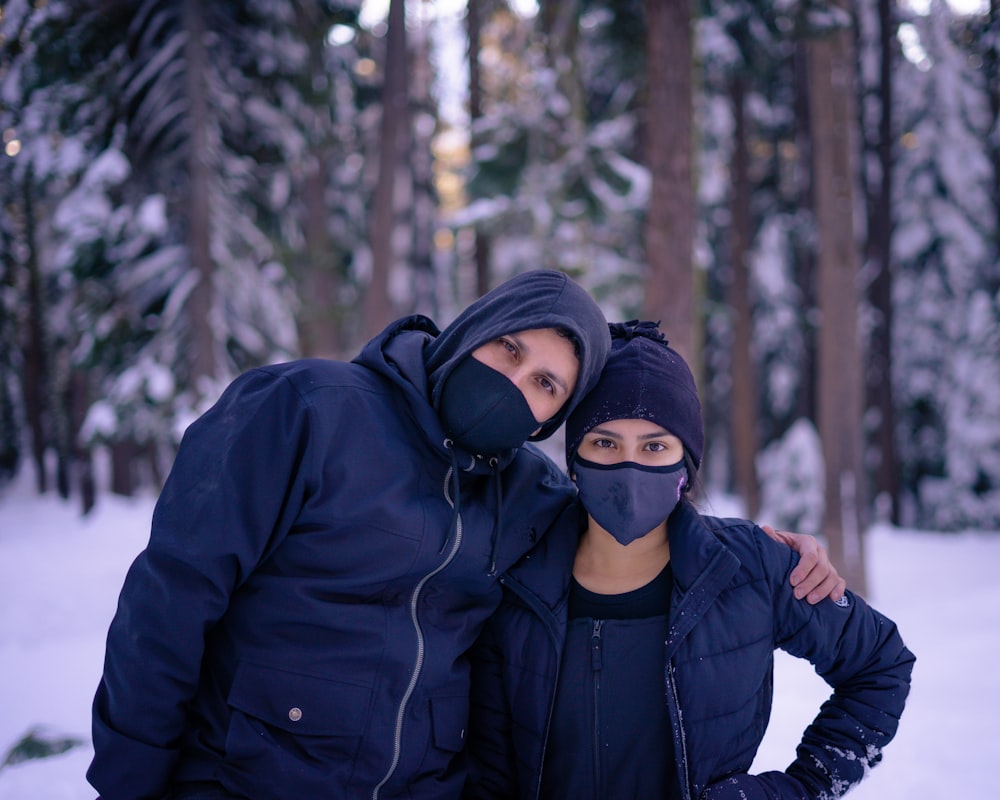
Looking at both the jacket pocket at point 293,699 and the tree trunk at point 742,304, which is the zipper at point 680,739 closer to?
the jacket pocket at point 293,699

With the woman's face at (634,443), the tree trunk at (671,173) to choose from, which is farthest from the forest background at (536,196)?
the woman's face at (634,443)

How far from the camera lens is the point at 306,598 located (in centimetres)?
241

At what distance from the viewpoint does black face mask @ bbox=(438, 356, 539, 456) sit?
8.63ft

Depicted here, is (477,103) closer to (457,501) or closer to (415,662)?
(457,501)

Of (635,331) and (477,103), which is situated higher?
(477,103)

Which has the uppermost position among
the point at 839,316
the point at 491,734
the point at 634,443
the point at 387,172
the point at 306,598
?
the point at 387,172

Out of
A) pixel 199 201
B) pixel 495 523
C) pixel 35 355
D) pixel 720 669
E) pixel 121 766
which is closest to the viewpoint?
pixel 121 766

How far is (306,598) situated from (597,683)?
101 cm

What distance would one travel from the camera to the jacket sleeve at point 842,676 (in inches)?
102

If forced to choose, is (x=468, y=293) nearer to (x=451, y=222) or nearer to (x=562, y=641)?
(x=451, y=222)

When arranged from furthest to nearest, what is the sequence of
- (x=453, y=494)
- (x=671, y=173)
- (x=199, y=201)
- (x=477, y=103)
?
(x=477, y=103)
(x=199, y=201)
(x=671, y=173)
(x=453, y=494)

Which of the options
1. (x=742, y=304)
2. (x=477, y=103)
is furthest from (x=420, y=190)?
(x=742, y=304)

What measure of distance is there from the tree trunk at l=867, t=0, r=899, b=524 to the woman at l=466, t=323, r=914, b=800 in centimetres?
1899

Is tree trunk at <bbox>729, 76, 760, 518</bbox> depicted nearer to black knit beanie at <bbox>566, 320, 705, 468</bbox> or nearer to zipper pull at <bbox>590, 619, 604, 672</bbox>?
black knit beanie at <bbox>566, 320, 705, 468</bbox>
